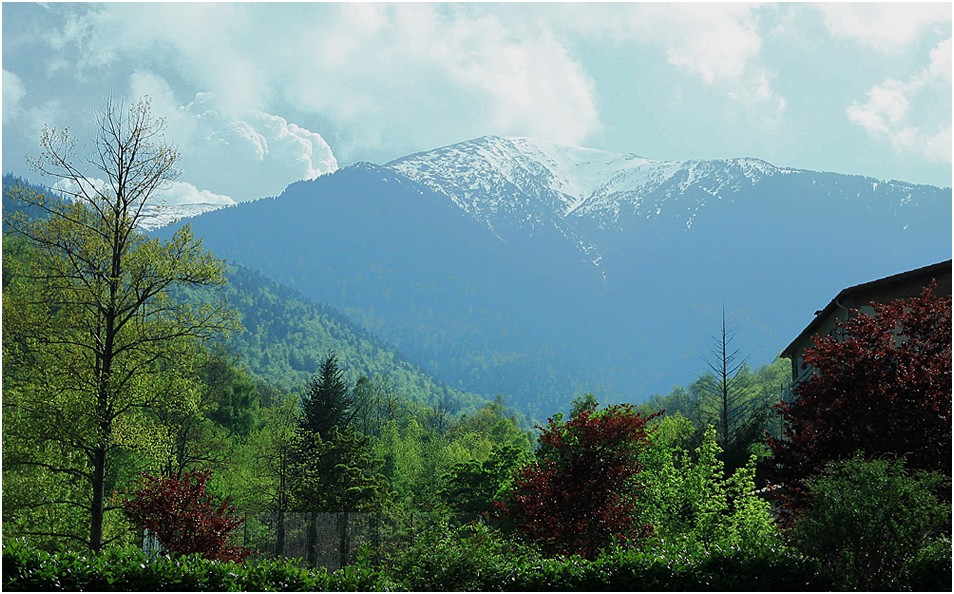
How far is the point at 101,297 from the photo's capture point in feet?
47.8

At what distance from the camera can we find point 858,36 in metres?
24.7

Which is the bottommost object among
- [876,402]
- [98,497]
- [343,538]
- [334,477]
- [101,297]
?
[343,538]

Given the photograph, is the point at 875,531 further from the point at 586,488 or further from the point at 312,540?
the point at 312,540

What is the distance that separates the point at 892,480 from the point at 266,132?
125834 millimetres

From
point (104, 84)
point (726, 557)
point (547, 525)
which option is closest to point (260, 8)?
point (104, 84)

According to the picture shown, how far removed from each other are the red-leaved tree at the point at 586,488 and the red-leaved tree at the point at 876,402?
210 centimetres

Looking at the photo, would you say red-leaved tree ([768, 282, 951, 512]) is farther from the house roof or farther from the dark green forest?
the house roof

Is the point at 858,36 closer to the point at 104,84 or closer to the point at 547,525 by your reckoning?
the point at 547,525

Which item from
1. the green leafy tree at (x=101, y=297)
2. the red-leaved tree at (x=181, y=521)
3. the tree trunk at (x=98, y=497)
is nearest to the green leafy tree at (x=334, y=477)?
the tree trunk at (x=98, y=497)

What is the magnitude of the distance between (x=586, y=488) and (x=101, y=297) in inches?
348

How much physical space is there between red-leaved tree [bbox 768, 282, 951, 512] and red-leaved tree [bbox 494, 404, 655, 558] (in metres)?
2.10

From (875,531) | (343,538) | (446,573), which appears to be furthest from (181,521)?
A: (875,531)

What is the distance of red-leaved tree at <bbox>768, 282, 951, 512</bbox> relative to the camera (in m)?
11.2


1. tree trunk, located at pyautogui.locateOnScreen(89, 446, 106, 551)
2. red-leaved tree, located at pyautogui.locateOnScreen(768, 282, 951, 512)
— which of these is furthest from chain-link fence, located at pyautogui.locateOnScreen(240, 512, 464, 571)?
red-leaved tree, located at pyautogui.locateOnScreen(768, 282, 951, 512)
